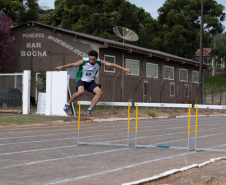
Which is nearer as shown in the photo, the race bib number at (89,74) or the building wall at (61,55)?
the race bib number at (89,74)

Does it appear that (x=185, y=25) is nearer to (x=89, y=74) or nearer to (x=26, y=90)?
(x=26, y=90)

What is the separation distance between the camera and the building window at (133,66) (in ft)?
121

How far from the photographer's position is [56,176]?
8445 mm

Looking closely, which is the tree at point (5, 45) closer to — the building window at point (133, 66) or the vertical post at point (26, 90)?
the building window at point (133, 66)

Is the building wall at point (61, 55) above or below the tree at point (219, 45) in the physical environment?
below

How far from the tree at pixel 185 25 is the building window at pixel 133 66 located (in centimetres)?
3268

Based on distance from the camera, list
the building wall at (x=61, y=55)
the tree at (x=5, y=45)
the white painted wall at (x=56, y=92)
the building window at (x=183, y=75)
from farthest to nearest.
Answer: the building window at (x=183, y=75) < the tree at (x=5, y=45) < the building wall at (x=61, y=55) < the white painted wall at (x=56, y=92)

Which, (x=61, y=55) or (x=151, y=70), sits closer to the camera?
(x=61, y=55)

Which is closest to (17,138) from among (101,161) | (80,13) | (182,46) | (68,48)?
(101,161)

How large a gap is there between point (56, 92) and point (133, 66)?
14187 millimetres

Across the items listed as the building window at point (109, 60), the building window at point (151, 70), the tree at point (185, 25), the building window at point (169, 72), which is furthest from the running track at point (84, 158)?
the tree at point (185, 25)

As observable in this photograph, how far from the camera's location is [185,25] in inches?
2842

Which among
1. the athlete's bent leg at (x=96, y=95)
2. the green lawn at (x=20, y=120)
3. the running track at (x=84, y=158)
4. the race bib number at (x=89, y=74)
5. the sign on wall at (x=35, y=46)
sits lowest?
the running track at (x=84, y=158)

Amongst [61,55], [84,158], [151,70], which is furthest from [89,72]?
[151,70]
